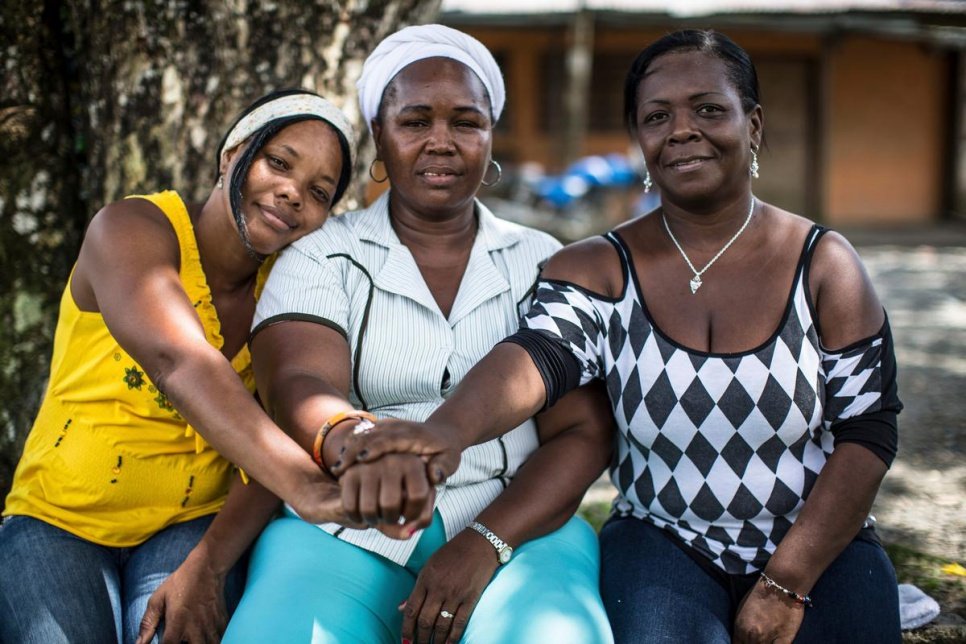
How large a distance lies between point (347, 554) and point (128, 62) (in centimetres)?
186

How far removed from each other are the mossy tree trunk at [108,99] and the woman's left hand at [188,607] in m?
1.22

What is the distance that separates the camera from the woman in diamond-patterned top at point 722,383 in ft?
7.89

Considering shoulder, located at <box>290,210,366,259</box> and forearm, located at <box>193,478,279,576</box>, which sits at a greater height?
shoulder, located at <box>290,210,366,259</box>

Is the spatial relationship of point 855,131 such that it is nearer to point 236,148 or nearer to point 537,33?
point 537,33

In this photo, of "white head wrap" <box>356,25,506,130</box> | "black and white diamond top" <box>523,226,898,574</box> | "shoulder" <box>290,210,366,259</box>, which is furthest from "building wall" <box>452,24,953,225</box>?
"black and white diamond top" <box>523,226,898,574</box>

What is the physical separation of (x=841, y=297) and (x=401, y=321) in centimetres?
118

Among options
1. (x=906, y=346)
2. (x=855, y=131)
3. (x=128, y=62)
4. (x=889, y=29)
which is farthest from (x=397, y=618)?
(x=855, y=131)

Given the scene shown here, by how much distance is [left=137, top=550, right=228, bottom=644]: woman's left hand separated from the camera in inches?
96.1

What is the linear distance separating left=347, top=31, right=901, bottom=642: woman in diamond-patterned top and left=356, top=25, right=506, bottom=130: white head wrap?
46cm

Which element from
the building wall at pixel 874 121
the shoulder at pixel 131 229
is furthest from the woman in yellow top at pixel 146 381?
the building wall at pixel 874 121

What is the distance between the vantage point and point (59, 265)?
3371 mm

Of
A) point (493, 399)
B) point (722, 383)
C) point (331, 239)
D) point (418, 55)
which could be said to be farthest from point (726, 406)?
point (418, 55)

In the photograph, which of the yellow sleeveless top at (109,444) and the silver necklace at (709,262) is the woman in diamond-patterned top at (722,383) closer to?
the silver necklace at (709,262)

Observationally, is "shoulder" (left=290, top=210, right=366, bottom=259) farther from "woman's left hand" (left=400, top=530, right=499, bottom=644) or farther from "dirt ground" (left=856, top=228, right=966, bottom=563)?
"dirt ground" (left=856, top=228, right=966, bottom=563)
